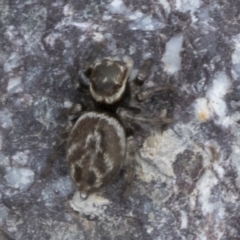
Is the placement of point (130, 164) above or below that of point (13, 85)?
below

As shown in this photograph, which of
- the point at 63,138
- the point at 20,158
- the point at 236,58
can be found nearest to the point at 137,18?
the point at 236,58

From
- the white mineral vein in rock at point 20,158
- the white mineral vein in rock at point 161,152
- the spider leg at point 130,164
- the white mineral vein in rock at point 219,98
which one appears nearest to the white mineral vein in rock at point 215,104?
the white mineral vein in rock at point 219,98

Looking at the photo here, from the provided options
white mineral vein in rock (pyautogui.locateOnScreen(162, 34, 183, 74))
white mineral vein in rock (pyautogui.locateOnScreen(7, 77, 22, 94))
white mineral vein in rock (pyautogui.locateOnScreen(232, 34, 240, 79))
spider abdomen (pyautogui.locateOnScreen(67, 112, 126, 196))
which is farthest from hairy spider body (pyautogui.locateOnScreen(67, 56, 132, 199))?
white mineral vein in rock (pyautogui.locateOnScreen(232, 34, 240, 79))

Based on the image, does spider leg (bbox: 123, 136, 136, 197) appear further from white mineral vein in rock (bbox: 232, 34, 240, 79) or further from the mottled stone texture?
white mineral vein in rock (bbox: 232, 34, 240, 79)

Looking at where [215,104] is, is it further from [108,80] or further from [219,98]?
[108,80]

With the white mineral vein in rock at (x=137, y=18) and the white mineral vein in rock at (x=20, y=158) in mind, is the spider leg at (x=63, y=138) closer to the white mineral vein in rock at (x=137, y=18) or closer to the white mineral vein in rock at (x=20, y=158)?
the white mineral vein in rock at (x=20, y=158)

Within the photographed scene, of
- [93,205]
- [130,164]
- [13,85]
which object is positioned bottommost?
[93,205]
